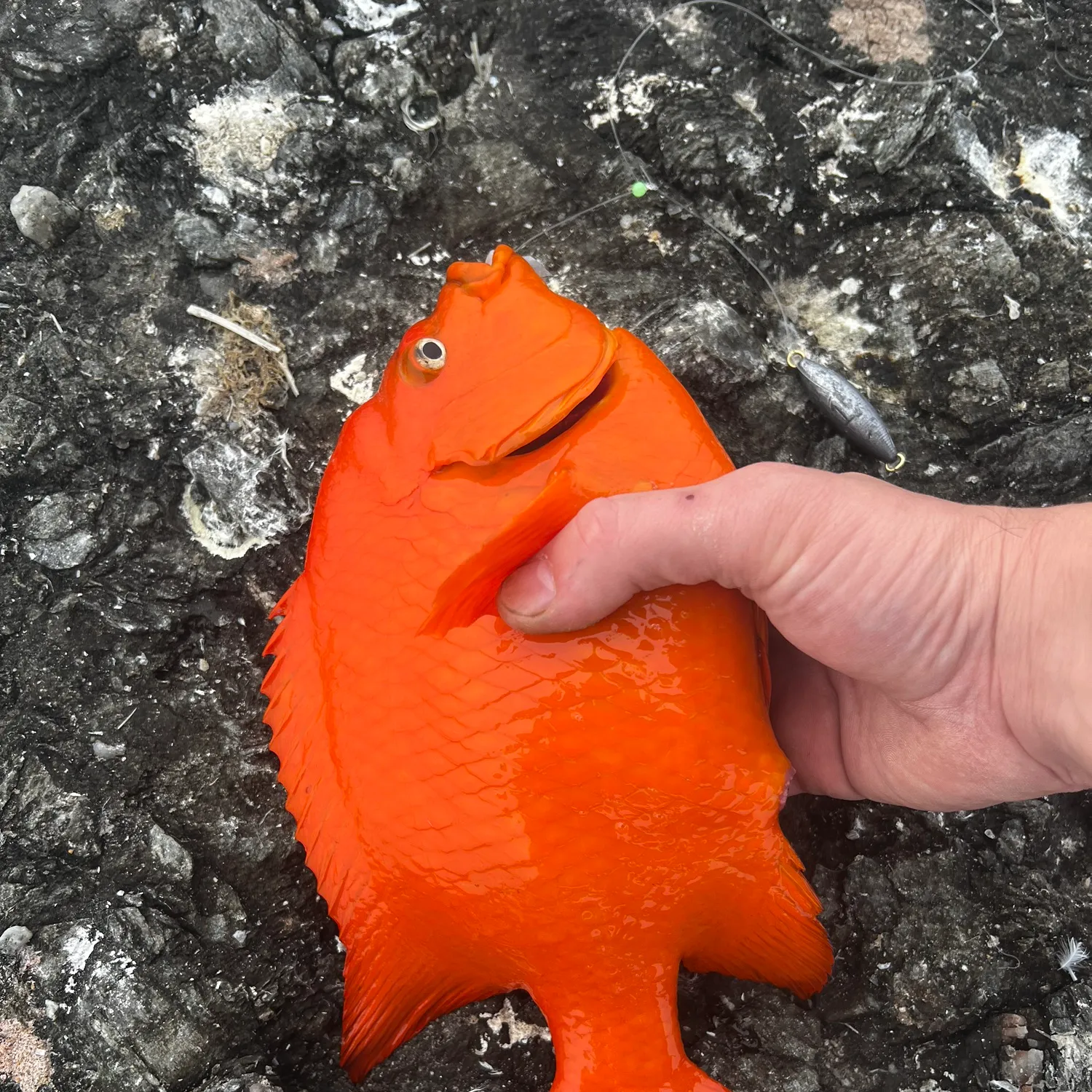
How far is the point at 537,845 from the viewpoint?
5.04 ft

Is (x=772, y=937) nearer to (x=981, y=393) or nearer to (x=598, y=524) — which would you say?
(x=598, y=524)

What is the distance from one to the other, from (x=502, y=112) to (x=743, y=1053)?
2587 mm

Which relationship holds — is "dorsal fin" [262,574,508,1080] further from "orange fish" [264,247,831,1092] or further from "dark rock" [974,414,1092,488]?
"dark rock" [974,414,1092,488]

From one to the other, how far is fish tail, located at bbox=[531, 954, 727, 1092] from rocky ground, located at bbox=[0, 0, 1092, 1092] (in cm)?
39

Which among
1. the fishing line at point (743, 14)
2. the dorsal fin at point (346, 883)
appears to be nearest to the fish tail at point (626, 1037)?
the dorsal fin at point (346, 883)

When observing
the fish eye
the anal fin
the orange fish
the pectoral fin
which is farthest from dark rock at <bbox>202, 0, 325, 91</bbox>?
Answer: the anal fin

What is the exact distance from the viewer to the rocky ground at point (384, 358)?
1.92 meters

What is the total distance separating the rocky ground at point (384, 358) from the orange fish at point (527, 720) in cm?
41

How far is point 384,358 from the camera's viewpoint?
2.25 metres

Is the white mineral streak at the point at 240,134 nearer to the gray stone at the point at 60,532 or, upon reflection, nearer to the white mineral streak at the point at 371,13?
the white mineral streak at the point at 371,13

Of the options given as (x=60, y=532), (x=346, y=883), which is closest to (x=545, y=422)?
(x=346, y=883)

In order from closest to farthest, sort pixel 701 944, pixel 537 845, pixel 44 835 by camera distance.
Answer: pixel 537 845, pixel 701 944, pixel 44 835

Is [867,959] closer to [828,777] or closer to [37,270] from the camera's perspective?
[828,777]

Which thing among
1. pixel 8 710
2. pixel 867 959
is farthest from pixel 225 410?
pixel 867 959
